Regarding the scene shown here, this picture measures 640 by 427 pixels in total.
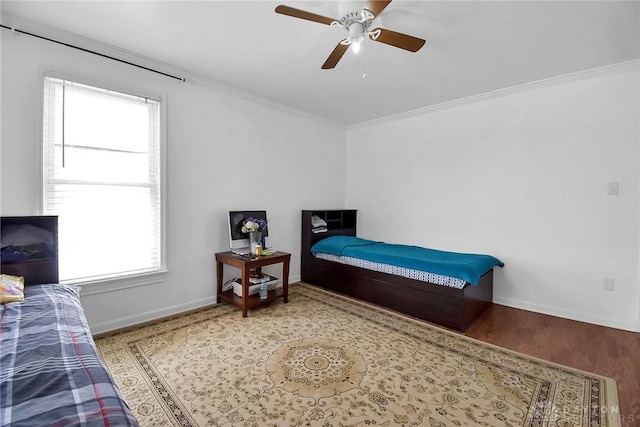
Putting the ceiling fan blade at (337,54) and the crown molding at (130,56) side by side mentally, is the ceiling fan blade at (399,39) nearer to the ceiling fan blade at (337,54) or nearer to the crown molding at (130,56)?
the ceiling fan blade at (337,54)

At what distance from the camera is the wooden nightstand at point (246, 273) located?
295 cm

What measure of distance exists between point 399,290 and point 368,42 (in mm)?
2419

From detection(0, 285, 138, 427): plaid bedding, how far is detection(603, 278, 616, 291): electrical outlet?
3.92 metres

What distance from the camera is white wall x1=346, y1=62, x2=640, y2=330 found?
9.23 ft

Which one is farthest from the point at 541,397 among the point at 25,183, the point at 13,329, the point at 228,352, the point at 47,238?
the point at 25,183

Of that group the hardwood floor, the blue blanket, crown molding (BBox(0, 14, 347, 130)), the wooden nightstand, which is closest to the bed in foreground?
the wooden nightstand

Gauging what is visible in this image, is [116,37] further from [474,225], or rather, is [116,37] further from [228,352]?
[474,225]

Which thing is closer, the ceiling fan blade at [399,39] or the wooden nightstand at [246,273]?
the ceiling fan blade at [399,39]

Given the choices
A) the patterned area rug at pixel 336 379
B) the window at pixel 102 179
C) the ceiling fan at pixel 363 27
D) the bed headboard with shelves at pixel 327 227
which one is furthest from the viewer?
the bed headboard with shelves at pixel 327 227

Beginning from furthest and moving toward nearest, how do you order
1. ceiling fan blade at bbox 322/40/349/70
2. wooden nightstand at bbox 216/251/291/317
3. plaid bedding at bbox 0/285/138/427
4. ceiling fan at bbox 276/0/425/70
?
wooden nightstand at bbox 216/251/291/317 → ceiling fan blade at bbox 322/40/349/70 → ceiling fan at bbox 276/0/425/70 → plaid bedding at bbox 0/285/138/427

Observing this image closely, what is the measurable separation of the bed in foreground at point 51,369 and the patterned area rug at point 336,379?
0.67m

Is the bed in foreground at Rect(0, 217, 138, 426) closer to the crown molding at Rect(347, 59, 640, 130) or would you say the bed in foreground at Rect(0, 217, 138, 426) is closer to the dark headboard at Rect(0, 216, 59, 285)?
the dark headboard at Rect(0, 216, 59, 285)

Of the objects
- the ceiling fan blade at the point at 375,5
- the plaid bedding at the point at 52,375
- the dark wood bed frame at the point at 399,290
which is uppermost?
the ceiling fan blade at the point at 375,5

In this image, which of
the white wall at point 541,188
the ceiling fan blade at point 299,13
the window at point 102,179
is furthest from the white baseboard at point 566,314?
the window at point 102,179
